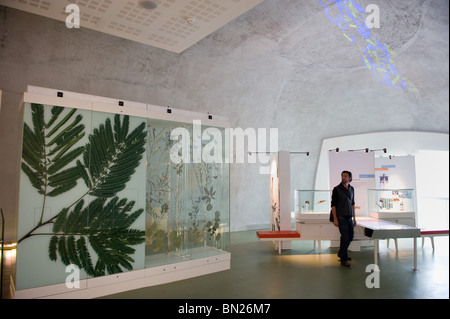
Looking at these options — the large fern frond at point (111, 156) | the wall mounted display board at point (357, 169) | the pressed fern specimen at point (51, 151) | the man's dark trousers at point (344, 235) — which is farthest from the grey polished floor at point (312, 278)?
the pressed fern specimen at point (51, 151)

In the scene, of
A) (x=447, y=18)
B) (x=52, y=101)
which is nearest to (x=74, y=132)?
(x=52, y=101)

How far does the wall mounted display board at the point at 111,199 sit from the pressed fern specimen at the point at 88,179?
0.01m

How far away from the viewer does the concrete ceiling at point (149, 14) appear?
4.76 meters

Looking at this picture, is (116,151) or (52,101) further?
(116,151)

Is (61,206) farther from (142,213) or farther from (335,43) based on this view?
(335,43)

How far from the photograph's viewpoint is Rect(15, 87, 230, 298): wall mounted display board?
4125mm

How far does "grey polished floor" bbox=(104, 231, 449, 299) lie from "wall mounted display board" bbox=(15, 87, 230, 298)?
434mm

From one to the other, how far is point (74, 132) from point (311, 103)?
8.52 m

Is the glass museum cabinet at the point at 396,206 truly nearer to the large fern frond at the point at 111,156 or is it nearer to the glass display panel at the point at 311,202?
the glass display panel at the point at 311,202

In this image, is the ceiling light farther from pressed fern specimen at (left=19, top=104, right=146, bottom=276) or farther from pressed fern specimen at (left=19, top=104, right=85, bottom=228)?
pressed fern specimen at (left=19, top=104, right=85, bottom=228)

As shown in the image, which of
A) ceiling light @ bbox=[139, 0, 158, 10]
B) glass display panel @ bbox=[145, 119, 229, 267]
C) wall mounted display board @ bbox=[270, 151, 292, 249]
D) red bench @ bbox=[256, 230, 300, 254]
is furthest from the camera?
wall mounted display board @ bbox=[270, 151, 292, 249]

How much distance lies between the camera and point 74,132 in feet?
14.5

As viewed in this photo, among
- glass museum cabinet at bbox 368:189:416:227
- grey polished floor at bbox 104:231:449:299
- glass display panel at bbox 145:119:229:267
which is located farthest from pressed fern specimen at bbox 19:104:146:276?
glass museum cabinet at bbox 368:189:416:227

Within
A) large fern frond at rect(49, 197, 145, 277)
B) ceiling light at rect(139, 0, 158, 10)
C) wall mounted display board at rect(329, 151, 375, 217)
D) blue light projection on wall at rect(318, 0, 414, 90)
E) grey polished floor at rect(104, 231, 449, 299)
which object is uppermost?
blue light projection on wall at rect(318, 0, 414, 90)
